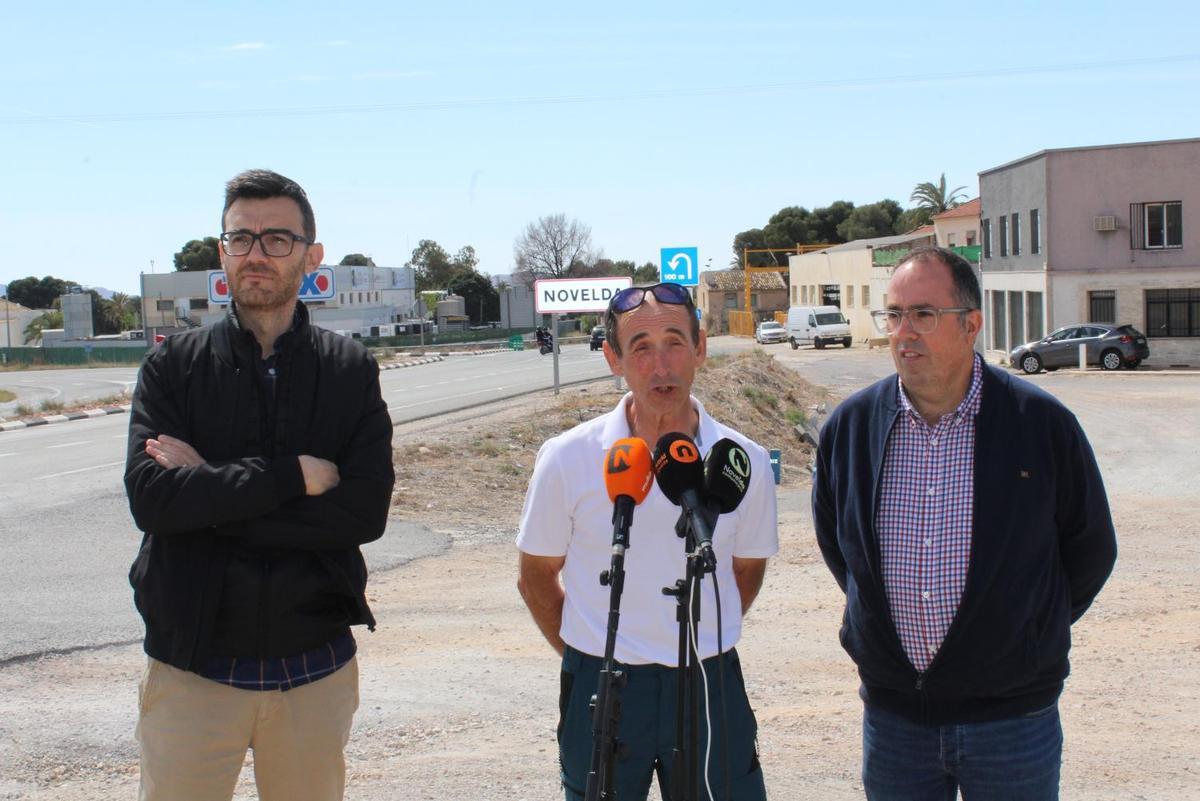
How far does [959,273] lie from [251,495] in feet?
6.47

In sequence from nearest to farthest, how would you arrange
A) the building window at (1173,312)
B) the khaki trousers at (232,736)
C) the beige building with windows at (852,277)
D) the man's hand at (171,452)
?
1. the khaki trousers at (232,736)
2. the man's hand at (171,452)
3. the building window at (1173,312)
4. the beige building with windows at (852,277)

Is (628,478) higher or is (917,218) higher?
(917,218)

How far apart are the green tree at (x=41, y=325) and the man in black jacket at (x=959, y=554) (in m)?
134

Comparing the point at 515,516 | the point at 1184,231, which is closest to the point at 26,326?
the point at 1184,231

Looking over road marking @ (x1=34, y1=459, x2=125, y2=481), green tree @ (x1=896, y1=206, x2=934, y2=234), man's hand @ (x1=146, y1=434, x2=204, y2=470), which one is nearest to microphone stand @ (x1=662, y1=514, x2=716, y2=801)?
man's hand @ (x1=146, y1=434, x2=204, y2=470)

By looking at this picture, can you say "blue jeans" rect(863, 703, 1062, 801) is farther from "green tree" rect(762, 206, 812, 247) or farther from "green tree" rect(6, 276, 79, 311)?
"green tree" rect(6, 276, 79, 311)

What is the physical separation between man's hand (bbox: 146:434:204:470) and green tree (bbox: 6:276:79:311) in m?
173

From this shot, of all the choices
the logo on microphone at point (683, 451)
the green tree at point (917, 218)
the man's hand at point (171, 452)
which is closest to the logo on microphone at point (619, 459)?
the logo on microphone at point (683, 451)

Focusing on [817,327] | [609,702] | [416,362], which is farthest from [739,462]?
[817,327]

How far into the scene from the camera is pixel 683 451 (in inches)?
104

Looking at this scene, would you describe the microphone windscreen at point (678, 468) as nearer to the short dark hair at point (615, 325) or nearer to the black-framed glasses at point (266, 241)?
the short dark hair at point (615, 325)

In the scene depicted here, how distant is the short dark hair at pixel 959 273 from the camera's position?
3.36 meters

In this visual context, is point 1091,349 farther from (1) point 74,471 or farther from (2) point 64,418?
(1) point 74,471

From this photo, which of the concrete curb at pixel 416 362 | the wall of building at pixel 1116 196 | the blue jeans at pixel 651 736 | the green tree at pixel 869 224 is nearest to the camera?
the blue jeans at pixel 651 736
